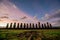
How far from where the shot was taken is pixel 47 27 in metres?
11.9

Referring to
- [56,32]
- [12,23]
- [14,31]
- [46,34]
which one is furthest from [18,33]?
[56,32]

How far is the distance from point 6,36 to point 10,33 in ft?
1.34

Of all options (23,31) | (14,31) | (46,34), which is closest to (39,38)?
(46,34)

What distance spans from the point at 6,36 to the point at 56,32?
423 centimetres

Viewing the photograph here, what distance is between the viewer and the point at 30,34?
37.1ft

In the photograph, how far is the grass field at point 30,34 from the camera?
11.0 m

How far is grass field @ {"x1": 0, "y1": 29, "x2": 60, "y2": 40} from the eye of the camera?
11.0m

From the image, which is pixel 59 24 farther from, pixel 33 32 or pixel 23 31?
pixel 23 31

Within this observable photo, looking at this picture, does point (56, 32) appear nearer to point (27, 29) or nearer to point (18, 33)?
point (27, 29)

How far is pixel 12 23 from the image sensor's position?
11703mm

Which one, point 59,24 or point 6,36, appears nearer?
point 6,36

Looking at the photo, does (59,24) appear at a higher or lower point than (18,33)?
higher

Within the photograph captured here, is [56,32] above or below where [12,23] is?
below

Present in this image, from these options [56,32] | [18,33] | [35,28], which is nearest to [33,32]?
[35,28]
